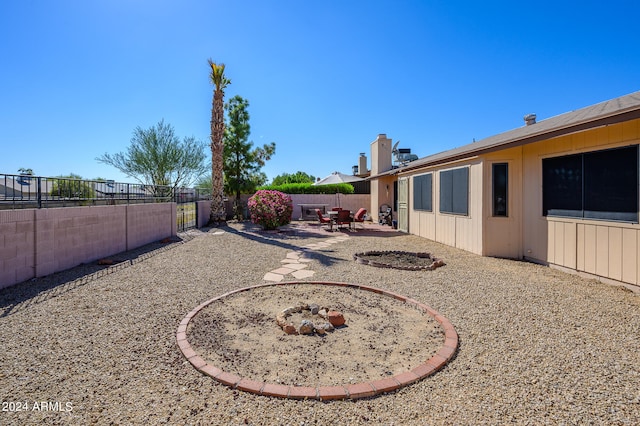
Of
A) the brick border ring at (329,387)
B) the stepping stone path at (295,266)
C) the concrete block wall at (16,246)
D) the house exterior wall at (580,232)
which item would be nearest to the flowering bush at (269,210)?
the stepping stone path at (295,266)

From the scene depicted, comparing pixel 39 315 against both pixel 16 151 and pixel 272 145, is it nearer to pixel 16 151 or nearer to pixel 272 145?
pixel 272 145

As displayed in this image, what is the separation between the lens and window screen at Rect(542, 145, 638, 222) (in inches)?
181

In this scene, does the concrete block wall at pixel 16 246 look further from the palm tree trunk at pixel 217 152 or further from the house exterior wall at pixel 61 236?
the palm tree trunk at pixel 217 152

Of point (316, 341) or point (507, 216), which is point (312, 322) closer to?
point (316, 341)

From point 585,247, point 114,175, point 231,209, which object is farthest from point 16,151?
point 585,247

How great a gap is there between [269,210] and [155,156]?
1153 cm

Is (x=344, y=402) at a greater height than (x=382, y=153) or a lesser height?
lesser

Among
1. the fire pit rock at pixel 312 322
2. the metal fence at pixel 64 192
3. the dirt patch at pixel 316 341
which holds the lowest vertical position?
the dirt patch at pixel 316 341

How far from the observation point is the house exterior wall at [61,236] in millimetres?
4949

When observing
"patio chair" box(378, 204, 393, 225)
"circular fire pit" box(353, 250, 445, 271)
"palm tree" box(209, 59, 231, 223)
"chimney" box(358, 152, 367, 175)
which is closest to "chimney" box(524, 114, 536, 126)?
"circular fire pit" box(353, 250, 445, 271)

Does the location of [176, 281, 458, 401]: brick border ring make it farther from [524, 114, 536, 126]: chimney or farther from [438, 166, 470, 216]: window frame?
[524, 114, 536, 126]: chimney

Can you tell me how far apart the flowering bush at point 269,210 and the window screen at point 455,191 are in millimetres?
6755

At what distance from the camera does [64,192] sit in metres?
6.61

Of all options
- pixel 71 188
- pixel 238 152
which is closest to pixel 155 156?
pixel 238 152
